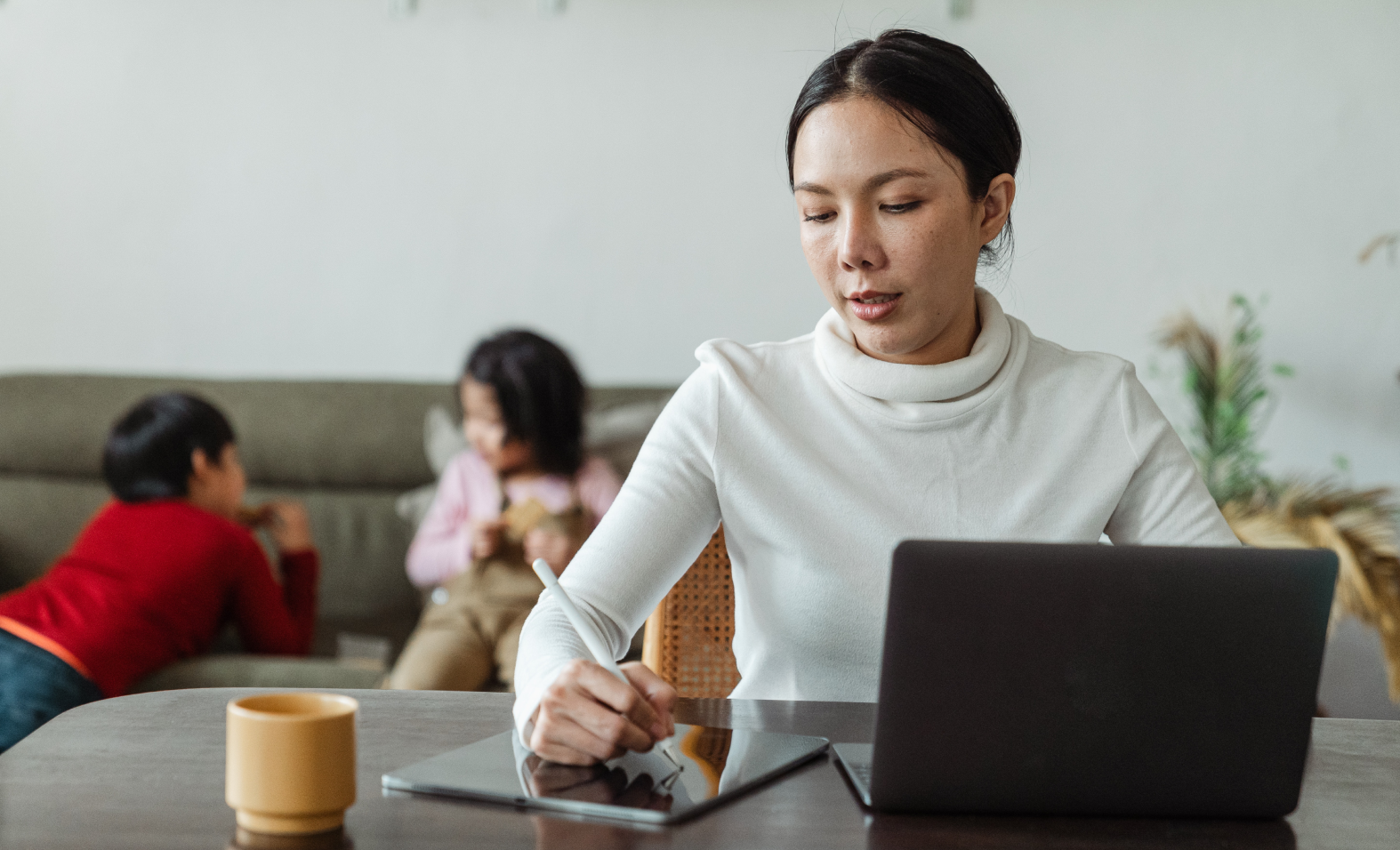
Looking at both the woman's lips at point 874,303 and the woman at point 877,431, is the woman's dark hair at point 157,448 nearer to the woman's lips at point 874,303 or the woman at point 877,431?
the woman at point 877,431

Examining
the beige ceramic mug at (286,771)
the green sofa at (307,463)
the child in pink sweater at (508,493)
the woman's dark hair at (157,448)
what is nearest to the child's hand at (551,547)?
the child in pink sweater at (508,493)

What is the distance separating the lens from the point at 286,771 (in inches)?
24.0

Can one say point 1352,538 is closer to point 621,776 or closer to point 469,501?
point 469,501

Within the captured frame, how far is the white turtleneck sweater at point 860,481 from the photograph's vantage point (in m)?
1.09

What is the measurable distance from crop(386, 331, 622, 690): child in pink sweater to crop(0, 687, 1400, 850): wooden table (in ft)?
4.56

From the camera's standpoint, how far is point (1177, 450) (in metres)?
1.13

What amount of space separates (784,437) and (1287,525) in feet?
5.20

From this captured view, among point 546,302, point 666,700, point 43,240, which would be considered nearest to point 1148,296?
point 546,302

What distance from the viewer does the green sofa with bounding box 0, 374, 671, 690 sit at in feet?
8.23

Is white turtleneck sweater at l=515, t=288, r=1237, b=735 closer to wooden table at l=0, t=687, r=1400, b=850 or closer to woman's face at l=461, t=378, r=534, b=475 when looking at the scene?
wooden table at l=0, t=687, r=1400, b=850

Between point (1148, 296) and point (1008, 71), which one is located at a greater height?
point (1008, 71)

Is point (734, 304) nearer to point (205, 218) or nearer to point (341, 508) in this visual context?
point (341, 508)

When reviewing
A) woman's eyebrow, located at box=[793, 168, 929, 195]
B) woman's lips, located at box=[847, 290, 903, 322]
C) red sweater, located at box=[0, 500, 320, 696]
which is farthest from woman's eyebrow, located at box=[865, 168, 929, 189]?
red sweater, located at box=[0, 500, 320, 696]

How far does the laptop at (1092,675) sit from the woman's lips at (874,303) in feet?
1.65
